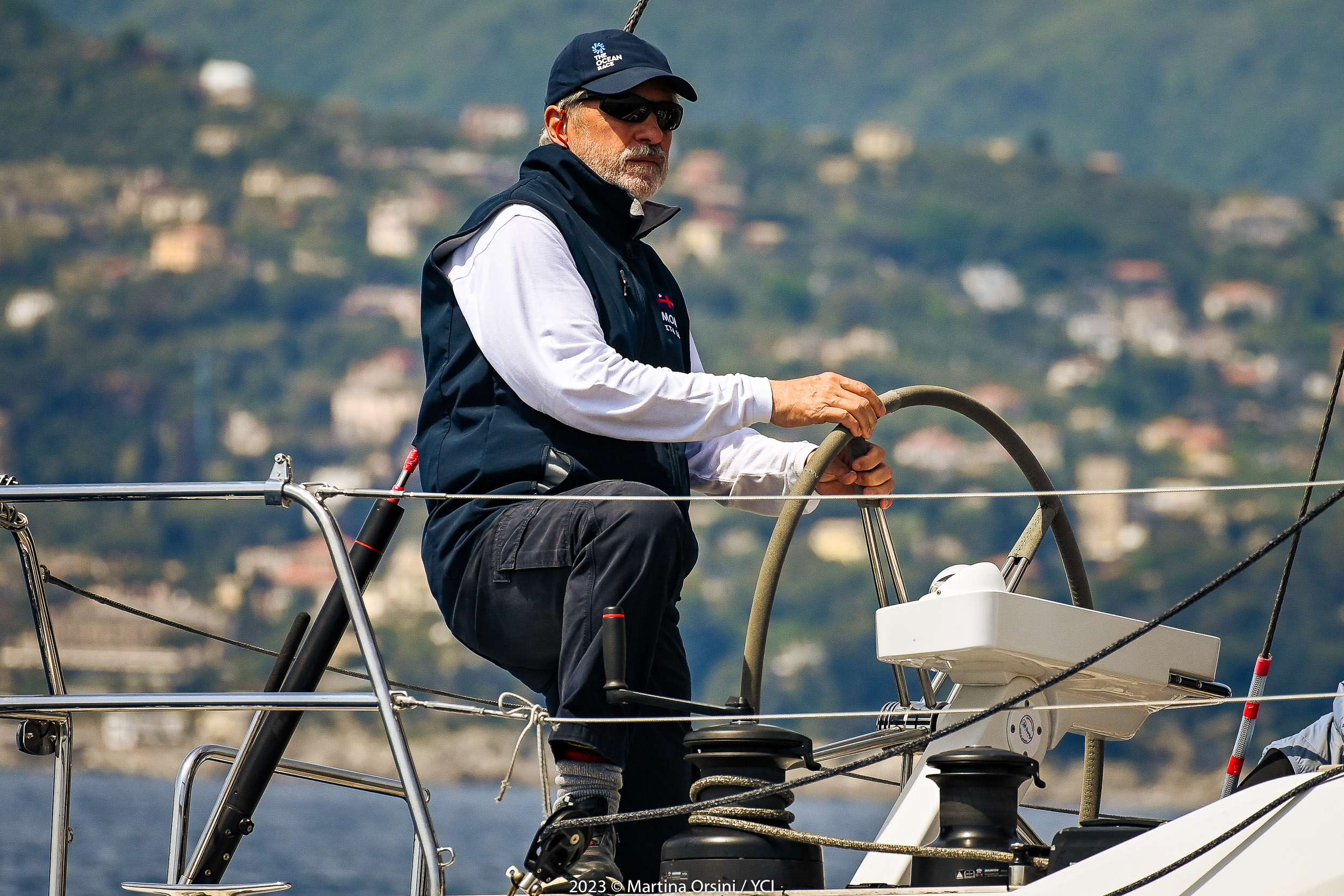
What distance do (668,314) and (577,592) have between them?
0.71 meters

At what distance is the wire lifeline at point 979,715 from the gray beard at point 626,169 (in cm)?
100

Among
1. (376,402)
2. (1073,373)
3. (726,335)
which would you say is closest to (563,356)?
(376,402)

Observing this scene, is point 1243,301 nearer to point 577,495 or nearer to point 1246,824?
point 577,495

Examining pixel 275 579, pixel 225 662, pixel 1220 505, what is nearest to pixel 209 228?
pixel 275 579

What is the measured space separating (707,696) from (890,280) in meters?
58.5

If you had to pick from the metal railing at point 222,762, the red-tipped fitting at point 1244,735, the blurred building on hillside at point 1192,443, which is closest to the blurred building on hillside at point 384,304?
the blurred building on hillside at point 1192,443

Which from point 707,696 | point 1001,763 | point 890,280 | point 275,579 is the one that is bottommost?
point 1001,763

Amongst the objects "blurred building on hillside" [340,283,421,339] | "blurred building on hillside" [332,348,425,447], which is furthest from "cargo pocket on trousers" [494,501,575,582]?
"blurred building on hillside" [340,283,421,339]

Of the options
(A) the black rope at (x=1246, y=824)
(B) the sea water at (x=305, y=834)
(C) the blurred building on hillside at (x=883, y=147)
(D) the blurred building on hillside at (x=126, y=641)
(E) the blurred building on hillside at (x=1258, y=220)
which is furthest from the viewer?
(C) the blurred building on hillside at (x=883, y=147)

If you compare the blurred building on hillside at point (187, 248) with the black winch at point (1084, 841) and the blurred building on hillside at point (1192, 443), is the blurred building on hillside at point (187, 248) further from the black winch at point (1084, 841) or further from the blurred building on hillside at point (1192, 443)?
the black winch at point (1084, 841)

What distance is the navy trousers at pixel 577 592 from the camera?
257cm

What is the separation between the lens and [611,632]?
2498 millimetres

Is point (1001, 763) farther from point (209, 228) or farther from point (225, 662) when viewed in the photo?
point (209, 228)

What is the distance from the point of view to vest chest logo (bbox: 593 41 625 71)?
3.03 m
